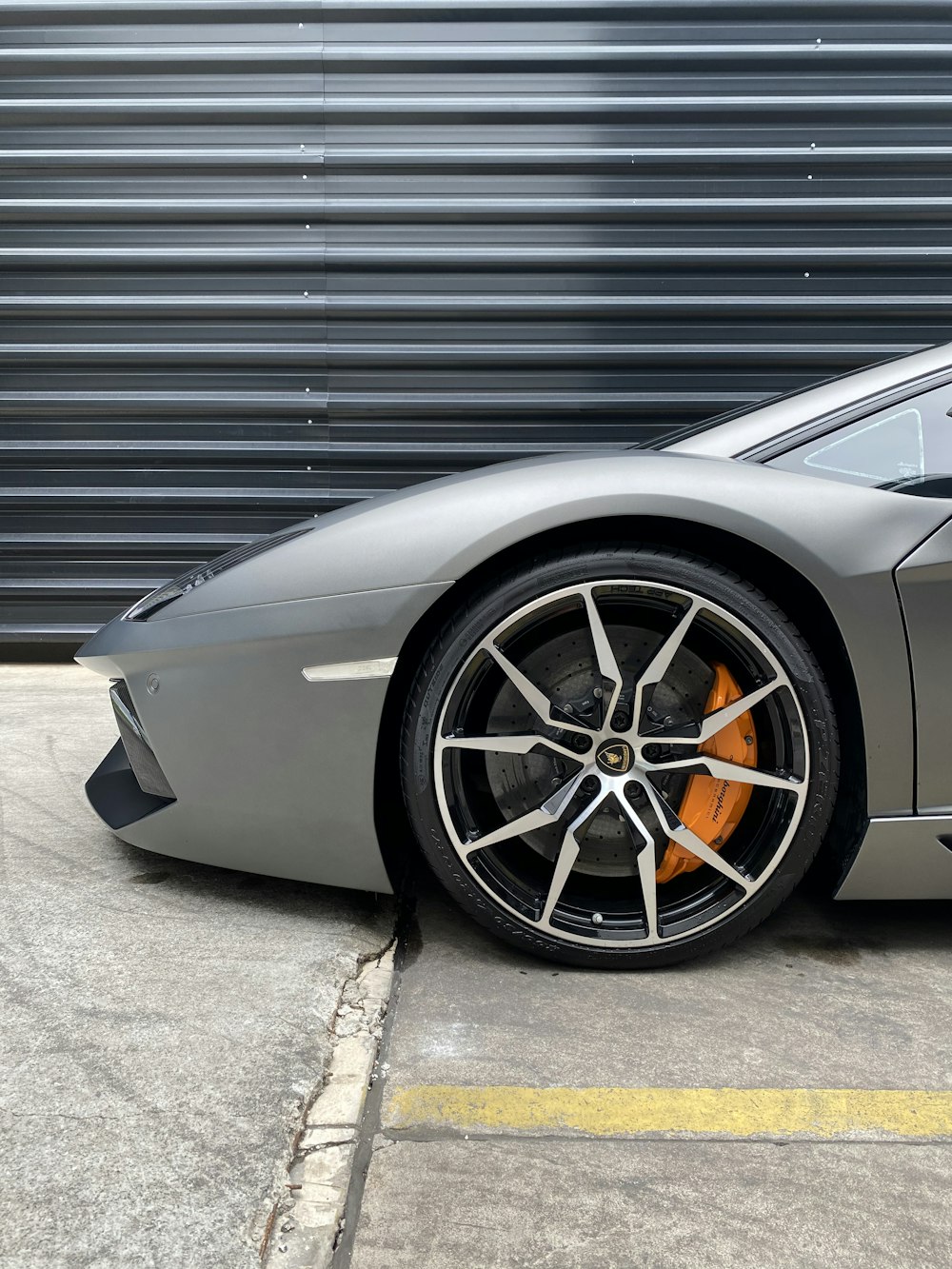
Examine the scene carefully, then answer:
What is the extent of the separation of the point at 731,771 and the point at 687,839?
14cm

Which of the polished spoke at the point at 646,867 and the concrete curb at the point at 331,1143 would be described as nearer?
the concrete curb at the point at 331,1143

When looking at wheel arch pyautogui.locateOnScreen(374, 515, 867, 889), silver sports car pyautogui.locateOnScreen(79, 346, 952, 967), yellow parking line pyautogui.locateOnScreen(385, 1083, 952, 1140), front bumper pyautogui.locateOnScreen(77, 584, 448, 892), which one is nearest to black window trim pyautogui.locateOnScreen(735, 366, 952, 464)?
silver sports car pyautogui.locateOnScreen(79, 346, 952, 967)

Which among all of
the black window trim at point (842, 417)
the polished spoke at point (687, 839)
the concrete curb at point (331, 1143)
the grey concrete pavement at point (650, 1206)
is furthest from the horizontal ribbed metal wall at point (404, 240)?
the grey concrete pavement at point (650, 1206)

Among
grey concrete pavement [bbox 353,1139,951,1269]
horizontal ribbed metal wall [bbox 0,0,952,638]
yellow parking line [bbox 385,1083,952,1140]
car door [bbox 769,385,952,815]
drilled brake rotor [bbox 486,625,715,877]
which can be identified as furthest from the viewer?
horizontal ribbed metal wall [bbox 0,0,952,638]

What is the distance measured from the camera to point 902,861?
1.71 metres

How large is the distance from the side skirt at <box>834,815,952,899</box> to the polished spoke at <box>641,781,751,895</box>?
210 mm

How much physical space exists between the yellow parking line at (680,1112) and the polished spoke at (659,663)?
592mm

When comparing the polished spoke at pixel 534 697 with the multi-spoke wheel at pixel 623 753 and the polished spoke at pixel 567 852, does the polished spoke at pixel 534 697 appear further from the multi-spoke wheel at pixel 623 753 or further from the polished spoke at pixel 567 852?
the polished spoke at pixel 567 852

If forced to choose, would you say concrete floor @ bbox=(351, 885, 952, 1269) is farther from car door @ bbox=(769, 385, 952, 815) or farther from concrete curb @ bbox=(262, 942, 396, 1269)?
car door @ bbox=(769, 385, 952, 815)

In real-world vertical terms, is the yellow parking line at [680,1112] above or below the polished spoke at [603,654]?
below

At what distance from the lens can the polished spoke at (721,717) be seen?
1.66m

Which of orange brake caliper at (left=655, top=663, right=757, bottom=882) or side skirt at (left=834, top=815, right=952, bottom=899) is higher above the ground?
orange brake caliper at (left=655, top=663, right=757, bottom=882)

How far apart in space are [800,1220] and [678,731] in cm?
76

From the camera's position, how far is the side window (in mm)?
1715
